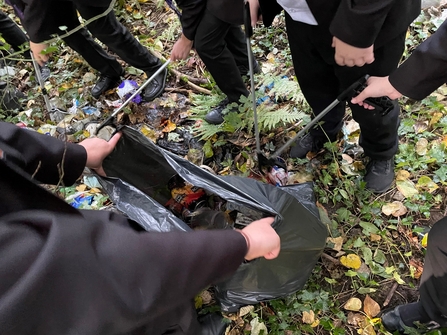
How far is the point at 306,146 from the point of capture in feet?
7.41

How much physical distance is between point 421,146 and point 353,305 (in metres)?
1.14

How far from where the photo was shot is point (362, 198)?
2041 millimetres

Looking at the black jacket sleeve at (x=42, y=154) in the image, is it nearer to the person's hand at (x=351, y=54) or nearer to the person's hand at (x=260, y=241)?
the person's hand at (x=260, y=241)

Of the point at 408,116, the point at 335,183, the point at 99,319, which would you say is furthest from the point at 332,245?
the point at 99,319

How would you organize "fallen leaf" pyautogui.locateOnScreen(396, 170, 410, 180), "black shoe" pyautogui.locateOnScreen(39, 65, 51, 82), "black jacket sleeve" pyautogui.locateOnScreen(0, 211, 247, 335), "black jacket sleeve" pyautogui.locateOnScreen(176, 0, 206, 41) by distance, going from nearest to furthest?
"black jacket sleeve" pyautogui.locateOnScreen(0, 211, 247, 335)
"black jacket sleeve" pyautogui.locateOnScreen(176, 0, 206, 41)
"fallen leaf" pyautogui.locateOnScreen(396, 170, 410, 180)
"black shoe" pyautogui.locateOnScreen(39, 65, 51, 82)

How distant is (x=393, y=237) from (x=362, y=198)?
281mm

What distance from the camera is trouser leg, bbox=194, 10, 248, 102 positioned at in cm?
198

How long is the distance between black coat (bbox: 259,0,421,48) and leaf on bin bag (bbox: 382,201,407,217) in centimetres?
103

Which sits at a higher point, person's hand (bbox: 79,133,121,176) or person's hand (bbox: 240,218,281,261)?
person's hand (bbox: 79,133,121,176)

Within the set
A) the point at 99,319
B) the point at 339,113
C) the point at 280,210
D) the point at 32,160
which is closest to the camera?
the point at 99,319

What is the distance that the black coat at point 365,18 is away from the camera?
118 centimetres

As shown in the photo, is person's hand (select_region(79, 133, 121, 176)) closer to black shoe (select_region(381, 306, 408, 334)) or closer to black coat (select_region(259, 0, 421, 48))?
black coat (select_region(259, 0, 421, 48))

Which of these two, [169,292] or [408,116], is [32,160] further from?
[408,116]

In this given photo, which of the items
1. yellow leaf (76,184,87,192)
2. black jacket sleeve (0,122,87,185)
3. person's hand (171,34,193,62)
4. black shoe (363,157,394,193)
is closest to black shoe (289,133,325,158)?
black shoe (363,157,394,193)
